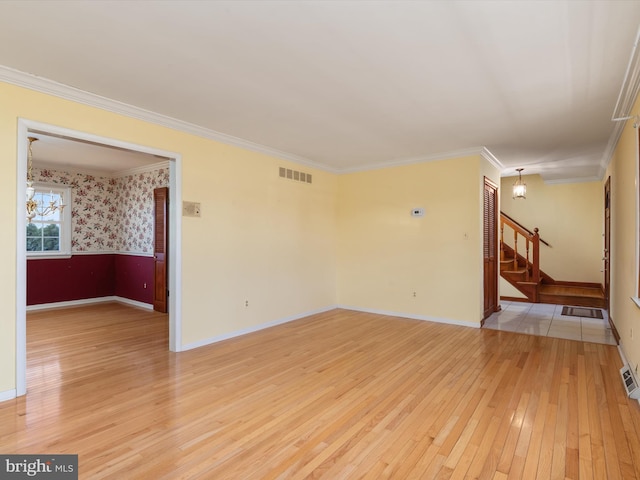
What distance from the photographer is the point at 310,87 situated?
3086 mm

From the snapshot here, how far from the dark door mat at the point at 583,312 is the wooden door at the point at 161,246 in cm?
702

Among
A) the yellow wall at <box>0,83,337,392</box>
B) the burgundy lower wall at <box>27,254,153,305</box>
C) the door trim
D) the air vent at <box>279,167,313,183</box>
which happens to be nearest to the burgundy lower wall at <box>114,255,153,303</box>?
the burgundy lower wall at <box>27,254,153,305</box>

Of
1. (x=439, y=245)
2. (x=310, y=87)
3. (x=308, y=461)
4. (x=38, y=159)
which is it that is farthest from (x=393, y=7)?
(x=38, y=159)

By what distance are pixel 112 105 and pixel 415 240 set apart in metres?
4.53

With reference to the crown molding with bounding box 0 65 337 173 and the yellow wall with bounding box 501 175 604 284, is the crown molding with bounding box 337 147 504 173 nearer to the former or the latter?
the crown molding with bounding box 0 65 337 173

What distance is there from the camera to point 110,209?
23.7ft

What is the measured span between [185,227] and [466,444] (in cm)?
351

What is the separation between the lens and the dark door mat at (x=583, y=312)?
582cm

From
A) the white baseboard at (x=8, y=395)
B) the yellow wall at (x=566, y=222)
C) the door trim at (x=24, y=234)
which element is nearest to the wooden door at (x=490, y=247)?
the yellow wall at (x=566, y=222)

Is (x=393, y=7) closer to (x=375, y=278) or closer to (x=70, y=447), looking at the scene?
(x=70, y=447)

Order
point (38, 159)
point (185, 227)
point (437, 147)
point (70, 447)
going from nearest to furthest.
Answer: point (70, 447), point (185, 227), point (437, 147), point (38, 159)

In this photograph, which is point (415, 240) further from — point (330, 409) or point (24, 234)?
point (24, 234)

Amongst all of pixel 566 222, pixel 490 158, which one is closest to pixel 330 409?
pixel 490 158

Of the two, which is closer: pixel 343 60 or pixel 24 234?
pixel 343 60
